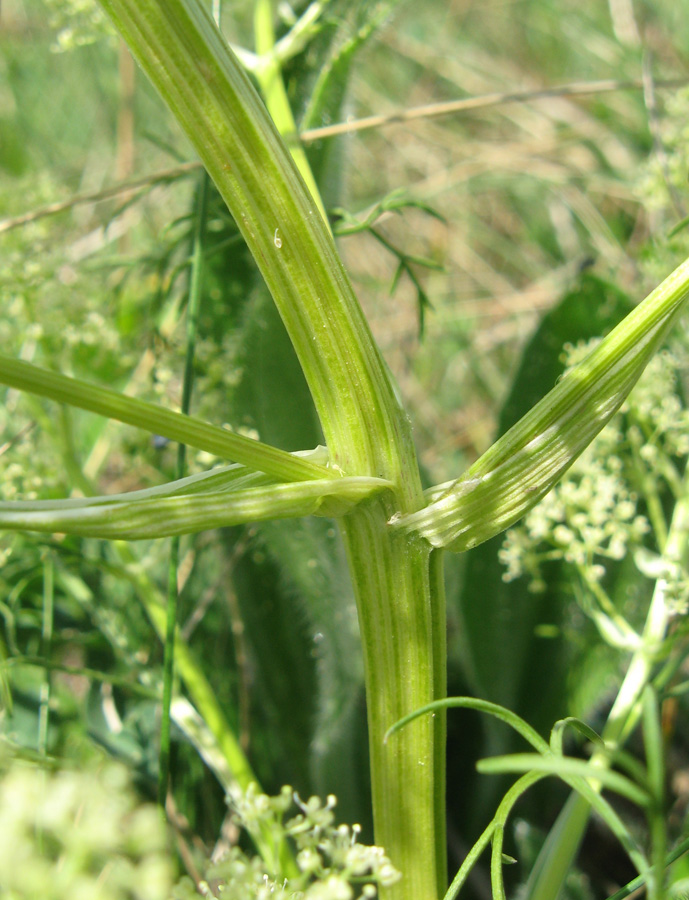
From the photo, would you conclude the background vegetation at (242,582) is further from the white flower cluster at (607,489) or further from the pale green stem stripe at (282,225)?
the pale green stem stripe at (282,225)

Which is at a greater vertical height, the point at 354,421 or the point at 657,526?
the point at 354,421

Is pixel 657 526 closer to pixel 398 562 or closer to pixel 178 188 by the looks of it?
pixel 398 562

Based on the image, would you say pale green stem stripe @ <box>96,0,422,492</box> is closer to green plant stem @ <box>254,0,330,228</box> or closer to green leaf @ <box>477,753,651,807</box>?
green leaf @ <box>477,753,651,807</box>

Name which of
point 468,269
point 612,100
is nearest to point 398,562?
point 468,269

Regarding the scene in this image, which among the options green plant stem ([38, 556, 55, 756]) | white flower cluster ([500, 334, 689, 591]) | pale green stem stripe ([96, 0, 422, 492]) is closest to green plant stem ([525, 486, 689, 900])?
white flower cluster ([500, 334, 689, 591])

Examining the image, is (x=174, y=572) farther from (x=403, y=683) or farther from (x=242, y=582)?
(x=242, y=582)

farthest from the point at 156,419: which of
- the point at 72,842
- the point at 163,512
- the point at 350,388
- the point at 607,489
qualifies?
the point at 607,489
